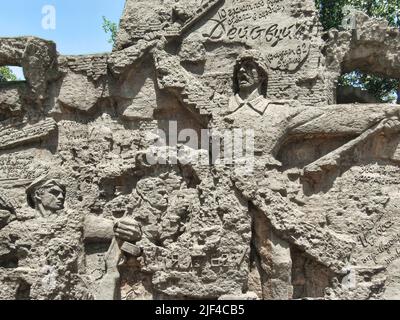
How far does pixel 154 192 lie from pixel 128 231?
54 centimetres

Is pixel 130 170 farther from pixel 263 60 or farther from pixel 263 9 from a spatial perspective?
pixel 263 9

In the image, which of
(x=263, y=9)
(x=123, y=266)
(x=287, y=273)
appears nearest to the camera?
(x=287, y=273)

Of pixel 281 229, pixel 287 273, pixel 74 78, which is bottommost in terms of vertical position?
pixel 287 273

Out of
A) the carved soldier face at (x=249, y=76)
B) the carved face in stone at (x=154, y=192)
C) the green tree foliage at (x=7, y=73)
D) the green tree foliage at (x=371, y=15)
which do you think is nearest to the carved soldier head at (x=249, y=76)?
the carved soldier face at (x=249, y=76)

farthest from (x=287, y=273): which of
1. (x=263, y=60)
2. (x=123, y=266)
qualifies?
(x=263, y=60)

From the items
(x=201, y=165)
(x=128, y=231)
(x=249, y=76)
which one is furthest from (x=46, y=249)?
(x=249, y=76)

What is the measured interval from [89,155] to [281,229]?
2398mm

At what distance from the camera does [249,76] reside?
666cm

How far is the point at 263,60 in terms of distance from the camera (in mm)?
6680

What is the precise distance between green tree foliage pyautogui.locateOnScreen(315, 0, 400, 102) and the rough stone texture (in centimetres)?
397

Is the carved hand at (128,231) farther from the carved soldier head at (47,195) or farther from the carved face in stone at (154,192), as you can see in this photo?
the carved soldier head at (47,195)

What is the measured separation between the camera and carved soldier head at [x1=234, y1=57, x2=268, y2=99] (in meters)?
6.65

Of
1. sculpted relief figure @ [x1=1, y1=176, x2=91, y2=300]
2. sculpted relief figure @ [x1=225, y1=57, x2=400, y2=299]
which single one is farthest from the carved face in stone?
sculpted relief figure @ [x1=225, y1=57, x2=400, y2=299]

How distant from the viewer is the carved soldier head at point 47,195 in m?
6.58
